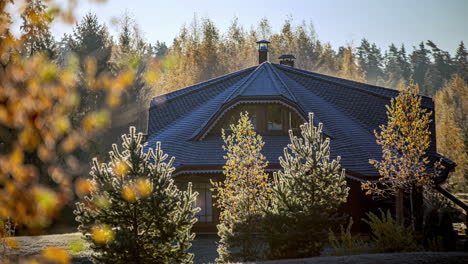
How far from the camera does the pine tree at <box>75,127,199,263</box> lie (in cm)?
1202

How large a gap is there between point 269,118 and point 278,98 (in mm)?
1285

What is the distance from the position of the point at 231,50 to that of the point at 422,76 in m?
74.8

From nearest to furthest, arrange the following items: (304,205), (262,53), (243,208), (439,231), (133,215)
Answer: (133,215) → (304,205) → (243,208) → (439,231) → (262,53)

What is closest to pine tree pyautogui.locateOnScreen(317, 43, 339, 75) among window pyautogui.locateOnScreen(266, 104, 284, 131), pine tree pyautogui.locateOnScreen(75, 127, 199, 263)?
window pyautogui.locateOnScreen(266, 104, 284, 131)

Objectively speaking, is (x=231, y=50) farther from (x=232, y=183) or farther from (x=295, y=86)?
(x=232, y=183)

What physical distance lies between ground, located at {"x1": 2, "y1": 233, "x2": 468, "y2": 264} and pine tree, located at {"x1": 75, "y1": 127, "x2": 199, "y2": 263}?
281 cm

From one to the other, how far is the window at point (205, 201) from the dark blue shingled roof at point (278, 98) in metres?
1.64

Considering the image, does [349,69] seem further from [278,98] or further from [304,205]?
[304,205]

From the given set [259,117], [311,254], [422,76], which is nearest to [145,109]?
[259,117]

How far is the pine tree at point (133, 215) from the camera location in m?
12.0

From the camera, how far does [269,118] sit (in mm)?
25250

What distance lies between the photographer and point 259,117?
2514cm

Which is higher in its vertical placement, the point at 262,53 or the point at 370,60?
the point at 370,60

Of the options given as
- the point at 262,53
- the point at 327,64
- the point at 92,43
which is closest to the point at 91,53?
the point at 92,43
